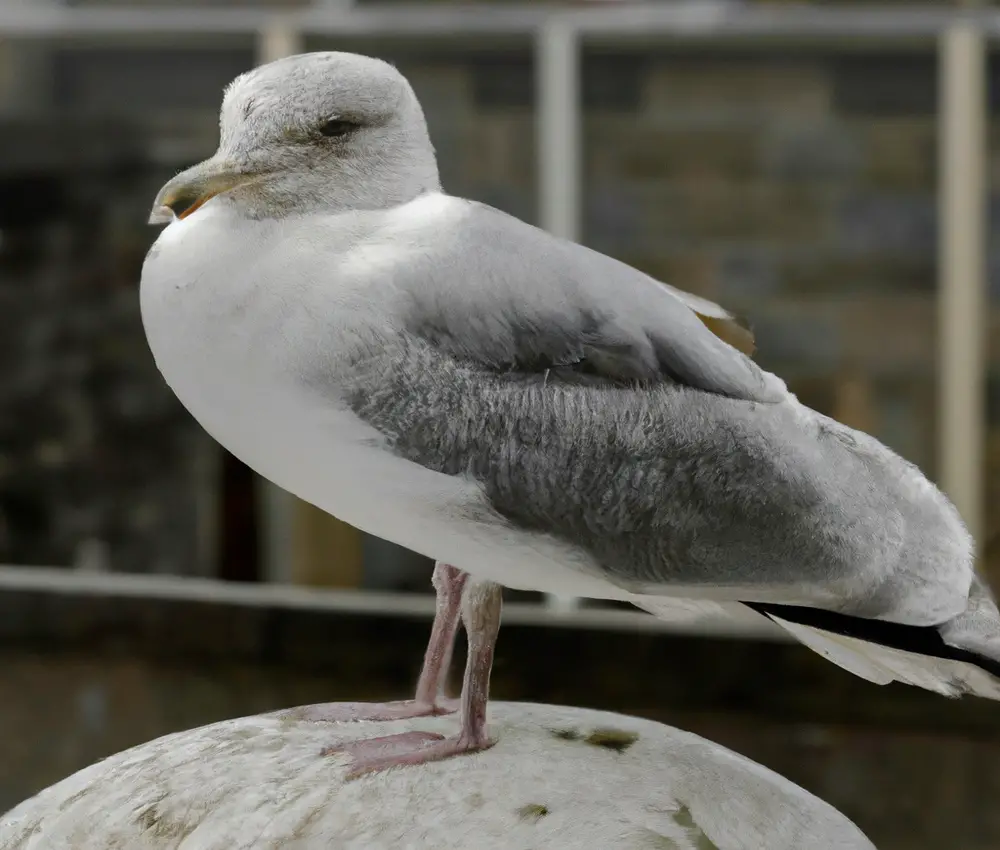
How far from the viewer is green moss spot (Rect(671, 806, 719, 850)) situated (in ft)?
2.72

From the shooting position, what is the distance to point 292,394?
2.31 feet

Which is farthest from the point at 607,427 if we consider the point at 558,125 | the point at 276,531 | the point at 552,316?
the point at 276,531

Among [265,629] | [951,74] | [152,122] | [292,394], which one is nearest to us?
[292,394]

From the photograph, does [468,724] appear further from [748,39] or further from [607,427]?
[748,39]

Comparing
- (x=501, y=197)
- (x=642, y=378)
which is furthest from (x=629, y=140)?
(x=642, y=378)

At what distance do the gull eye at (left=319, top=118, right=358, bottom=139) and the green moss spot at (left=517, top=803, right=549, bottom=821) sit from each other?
0.45 metres

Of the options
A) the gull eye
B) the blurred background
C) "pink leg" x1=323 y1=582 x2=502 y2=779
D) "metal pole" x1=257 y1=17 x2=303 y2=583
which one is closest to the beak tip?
the gull eye

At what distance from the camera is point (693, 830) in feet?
2.74

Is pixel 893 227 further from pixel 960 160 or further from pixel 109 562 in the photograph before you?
pixel 109 562

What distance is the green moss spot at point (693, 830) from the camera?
2.72 feet

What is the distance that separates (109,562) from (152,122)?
0.80 m

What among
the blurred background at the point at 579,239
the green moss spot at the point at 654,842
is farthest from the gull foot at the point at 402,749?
the blurred background at the point at 579,239

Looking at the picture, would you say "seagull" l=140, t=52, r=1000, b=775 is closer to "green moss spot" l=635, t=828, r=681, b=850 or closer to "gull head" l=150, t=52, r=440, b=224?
"gull head" l=150, t=52, r=440, b=224

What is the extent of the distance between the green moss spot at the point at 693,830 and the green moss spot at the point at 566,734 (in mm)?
108
